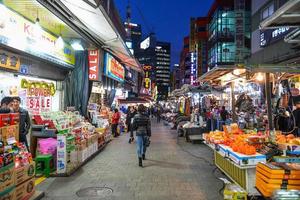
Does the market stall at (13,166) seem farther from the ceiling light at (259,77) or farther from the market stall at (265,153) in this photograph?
the ceiling light at (259,77)

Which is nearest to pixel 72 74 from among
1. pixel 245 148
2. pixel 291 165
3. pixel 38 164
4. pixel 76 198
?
pixel 38 164

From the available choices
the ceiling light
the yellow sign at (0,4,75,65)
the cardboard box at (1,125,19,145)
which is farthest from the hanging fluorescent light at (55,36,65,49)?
the ceiling light

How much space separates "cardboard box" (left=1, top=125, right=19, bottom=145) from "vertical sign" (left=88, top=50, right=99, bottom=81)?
8.16m

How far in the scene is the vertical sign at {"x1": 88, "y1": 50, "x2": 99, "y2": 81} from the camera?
14398mm

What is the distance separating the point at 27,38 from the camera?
889 cm

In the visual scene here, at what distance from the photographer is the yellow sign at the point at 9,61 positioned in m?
8.28

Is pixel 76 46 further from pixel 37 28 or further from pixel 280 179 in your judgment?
pixel 280 179

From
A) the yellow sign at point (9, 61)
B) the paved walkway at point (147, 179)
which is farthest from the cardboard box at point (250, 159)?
the yellow sign at point (9, 61)

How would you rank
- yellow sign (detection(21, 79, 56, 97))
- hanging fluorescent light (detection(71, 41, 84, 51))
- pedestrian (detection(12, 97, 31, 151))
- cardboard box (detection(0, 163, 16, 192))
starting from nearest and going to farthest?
cardboard box (detection(0, 163, 16, 192)), pedestrian (detection(12, 97, 31, 151)), yellow sign (detection(21, 79, 56, 97)), hanging fluorescent light (detection(71, 41, 84, 51))

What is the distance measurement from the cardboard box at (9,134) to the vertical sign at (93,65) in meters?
8.16

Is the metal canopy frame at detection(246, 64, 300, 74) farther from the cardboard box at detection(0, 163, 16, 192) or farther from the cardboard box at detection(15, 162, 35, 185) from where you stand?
the cardboard box at detection(0, 163, 16, 192)

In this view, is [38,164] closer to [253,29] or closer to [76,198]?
[76,198]

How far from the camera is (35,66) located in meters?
10.6

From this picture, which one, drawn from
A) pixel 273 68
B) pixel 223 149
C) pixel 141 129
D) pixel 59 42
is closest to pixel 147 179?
pixel 223 149
